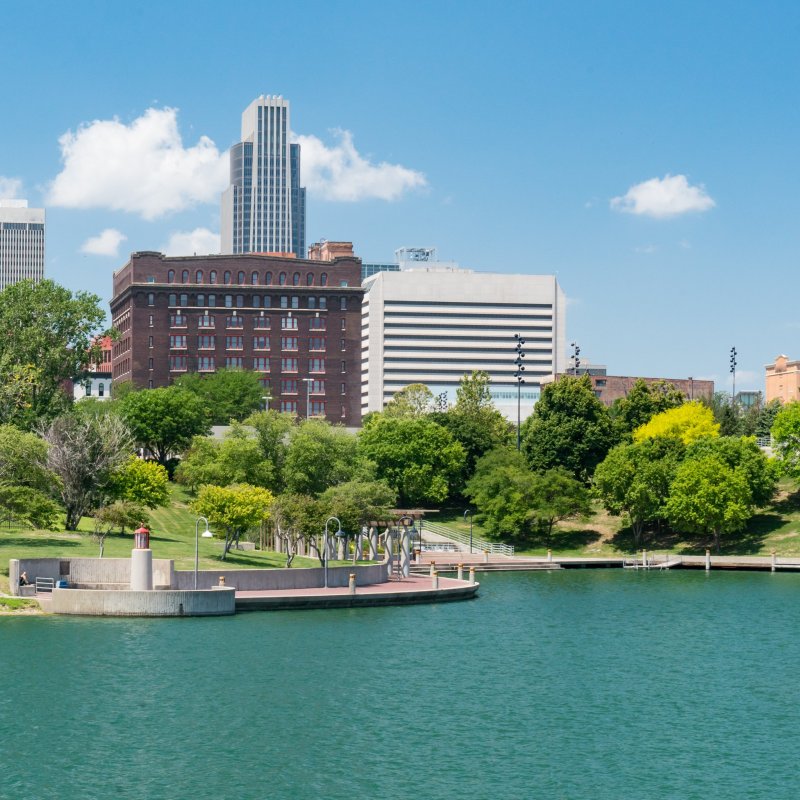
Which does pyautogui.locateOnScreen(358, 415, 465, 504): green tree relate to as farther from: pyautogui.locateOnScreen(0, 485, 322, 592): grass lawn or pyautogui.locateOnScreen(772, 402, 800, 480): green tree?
pyautogui.locateOnScreen(772, 402, 800, 480): green tree

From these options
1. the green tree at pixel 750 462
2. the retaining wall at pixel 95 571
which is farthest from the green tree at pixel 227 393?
the retaining wall at pixel 95 571

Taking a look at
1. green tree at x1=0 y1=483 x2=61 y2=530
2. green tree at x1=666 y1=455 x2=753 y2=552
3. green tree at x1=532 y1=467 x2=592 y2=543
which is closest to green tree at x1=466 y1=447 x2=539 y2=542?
green tree at x1=532 y1=467 x2=592 y2=543

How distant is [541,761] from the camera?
47.5 m

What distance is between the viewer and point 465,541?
5108 inches

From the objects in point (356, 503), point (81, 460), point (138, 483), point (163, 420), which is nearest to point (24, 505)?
point (81, 460)

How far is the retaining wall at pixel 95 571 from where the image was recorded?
8138cm

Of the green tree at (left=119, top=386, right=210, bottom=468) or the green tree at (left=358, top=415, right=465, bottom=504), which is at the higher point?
the green tree at (left=119, top=386, right=210, bottom=468)

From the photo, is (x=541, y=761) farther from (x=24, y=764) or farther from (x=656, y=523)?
(x=656, y=523)

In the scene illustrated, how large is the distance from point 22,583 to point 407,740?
122 ft

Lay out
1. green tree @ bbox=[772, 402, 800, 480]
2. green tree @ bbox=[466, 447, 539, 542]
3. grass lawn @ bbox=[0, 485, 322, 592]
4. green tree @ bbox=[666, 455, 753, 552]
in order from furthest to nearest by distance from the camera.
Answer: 1. green tree @ bbox=[466, 447, 539, 542]
2. green tree @ bbox=[772, 402, 800, 480]
3. green tree @ bbox=[666, 455, 753, 552]
4. grass lawn @ bbox=[0, 485, 322, 592]

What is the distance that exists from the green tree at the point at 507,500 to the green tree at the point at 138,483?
122 ft

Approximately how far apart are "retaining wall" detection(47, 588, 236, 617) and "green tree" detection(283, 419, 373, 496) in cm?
4960

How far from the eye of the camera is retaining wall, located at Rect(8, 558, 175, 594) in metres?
81.4

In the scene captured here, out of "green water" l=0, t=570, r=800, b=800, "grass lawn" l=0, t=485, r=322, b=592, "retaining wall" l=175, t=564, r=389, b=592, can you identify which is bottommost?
"green water" l=0, t=570, r=800, b=800
